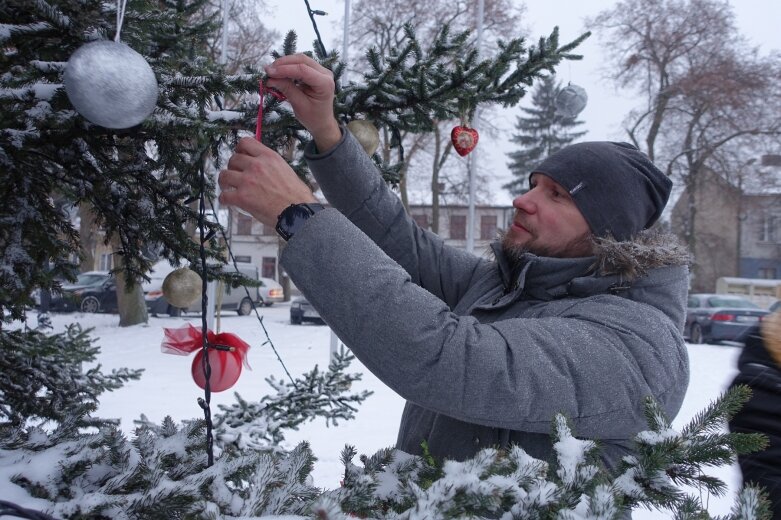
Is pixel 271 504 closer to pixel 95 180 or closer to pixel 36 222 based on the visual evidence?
pixel 95 180

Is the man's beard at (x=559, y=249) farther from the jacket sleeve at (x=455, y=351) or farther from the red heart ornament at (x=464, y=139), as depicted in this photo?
the red heart ornament at (x=464, y=139)

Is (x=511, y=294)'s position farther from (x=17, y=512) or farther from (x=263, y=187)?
(x=17, y=512)

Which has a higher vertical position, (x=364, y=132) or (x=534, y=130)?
(x=534, y=130)

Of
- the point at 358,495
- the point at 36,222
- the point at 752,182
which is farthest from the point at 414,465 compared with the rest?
the point at 752,182

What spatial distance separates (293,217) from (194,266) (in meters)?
1.03

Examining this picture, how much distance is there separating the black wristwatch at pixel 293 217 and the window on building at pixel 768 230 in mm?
30376

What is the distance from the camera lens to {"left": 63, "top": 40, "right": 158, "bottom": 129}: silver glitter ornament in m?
1.16

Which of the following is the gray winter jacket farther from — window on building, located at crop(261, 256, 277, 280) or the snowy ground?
window on building, located at crop(261, 256, 277, 280)

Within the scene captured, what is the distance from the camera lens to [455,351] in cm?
111

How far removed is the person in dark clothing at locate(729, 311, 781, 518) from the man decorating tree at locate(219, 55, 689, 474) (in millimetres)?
132

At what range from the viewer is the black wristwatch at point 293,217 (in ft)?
3.83

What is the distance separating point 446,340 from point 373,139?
2.87 ft

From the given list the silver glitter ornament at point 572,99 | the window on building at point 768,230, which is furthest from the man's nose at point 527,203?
the window on building at point 768,230

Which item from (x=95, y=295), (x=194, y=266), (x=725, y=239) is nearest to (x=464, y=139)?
(x=194, y=266)
